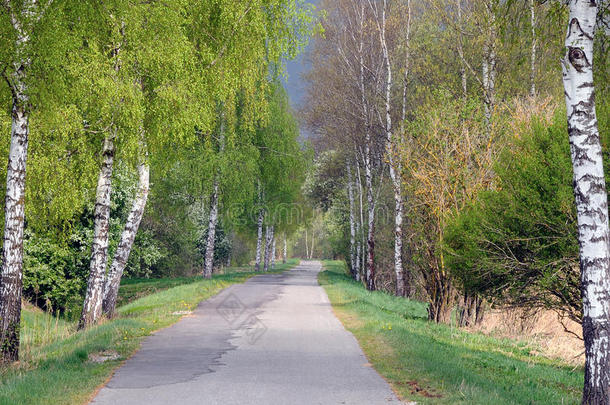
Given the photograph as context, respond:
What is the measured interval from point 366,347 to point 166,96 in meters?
6.61

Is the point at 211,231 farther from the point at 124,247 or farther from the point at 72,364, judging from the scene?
the point at 72,364

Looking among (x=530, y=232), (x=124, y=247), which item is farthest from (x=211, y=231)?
(x=530, y=232)

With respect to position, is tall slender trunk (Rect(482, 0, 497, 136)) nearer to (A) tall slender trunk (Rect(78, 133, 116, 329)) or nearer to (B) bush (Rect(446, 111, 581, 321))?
(B) bush (Rect(446, 111, 581, 321))

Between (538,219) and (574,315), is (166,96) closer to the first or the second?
(538,219)

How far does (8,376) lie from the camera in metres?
9.16

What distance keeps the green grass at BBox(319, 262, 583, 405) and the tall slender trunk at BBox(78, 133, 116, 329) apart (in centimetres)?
635

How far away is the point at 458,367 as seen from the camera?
10.0 m

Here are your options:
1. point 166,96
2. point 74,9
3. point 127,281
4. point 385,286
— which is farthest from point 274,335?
point 127,281

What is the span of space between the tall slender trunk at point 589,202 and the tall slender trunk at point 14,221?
829cm

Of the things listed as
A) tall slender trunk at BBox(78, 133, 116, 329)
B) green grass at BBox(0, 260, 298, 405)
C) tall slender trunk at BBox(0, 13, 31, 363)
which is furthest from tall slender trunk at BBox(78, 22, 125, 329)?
tall slender trunk at BBox(0, 13, 31, 363)

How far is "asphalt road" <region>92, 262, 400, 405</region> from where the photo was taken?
7.98m

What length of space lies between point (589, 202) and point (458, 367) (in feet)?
12.3

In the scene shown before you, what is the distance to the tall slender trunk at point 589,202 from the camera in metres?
7.29

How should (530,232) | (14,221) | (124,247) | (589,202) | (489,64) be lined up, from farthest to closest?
(489,64) < (124,247) < (530,232) < (14,221) < (589,202)
